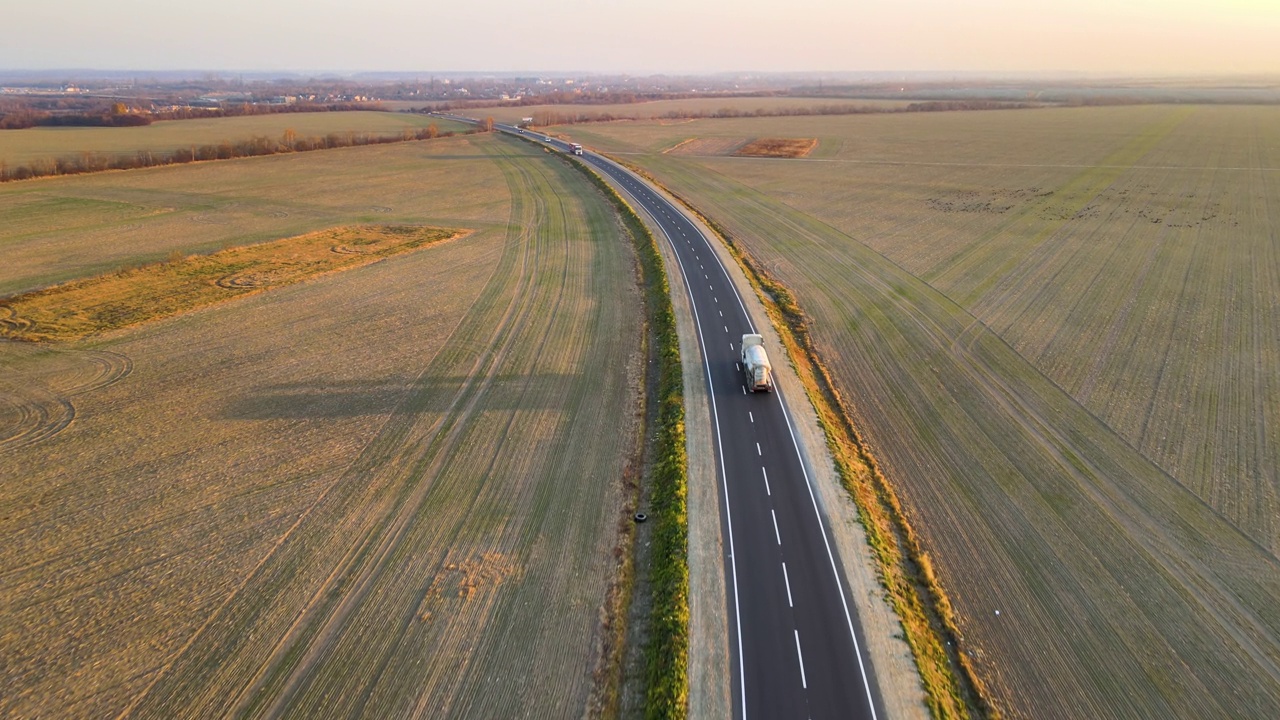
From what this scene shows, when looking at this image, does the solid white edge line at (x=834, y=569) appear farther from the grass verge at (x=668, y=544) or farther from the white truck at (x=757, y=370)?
the grass verge at (x=668, y=544)

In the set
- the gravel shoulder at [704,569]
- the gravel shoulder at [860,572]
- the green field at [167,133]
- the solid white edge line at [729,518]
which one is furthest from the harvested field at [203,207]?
the gravel shoulder at [860,572]

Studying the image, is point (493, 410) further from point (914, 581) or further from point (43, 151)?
point (43, 151)

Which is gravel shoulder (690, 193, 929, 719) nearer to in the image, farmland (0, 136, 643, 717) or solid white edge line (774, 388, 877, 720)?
solid white edge line (774, 388, 877, 720)

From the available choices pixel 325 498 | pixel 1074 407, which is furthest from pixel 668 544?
pixel 1074 407

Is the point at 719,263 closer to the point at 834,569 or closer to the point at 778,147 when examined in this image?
the point at 834,569

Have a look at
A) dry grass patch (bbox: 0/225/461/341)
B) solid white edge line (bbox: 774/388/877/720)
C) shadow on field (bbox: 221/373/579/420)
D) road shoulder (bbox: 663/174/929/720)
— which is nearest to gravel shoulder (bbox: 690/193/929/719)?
road shoulder (bbox: 663/174/929/720)

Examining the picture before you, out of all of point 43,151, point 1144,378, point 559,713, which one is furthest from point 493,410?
point 43,151
